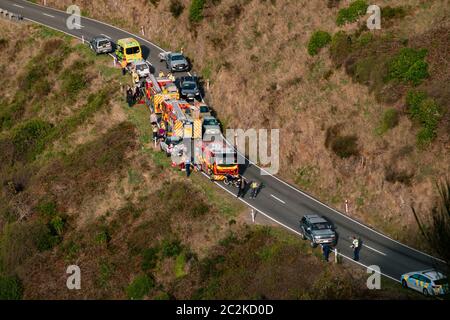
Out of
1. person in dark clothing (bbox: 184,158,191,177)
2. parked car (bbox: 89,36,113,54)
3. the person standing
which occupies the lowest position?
the person standing

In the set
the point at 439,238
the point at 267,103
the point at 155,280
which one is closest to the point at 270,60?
the point at 267,103

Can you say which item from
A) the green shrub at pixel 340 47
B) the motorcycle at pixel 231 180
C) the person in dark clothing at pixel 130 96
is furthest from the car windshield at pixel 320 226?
the person in dark clothing at pixel 130 96

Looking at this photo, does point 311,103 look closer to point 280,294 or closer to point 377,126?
point 377,126

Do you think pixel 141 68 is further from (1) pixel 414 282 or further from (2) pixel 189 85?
(1) pixel 414 282

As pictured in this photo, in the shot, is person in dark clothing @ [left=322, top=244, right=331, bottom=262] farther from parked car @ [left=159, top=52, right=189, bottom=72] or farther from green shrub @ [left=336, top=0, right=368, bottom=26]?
parked car @ [left=159, top=52, right=189, bottom=72]

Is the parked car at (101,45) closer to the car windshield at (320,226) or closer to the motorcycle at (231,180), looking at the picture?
the motorcycle at (231,180)

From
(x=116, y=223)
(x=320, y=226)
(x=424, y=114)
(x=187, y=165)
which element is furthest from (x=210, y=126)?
(x=424, y=114)

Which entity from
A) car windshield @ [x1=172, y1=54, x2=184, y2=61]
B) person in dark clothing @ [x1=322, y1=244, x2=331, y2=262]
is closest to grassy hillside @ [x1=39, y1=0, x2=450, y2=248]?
car windshield @ [x1=172, y1=54, x2=184, y2=61]
